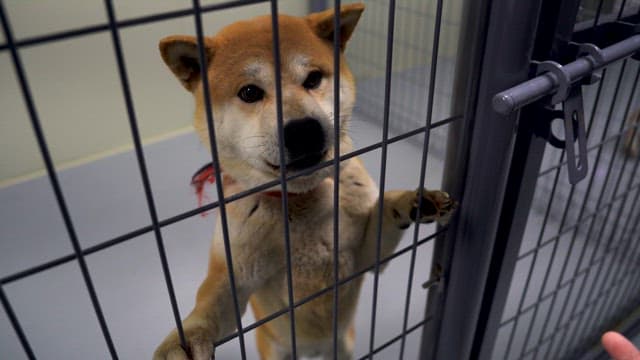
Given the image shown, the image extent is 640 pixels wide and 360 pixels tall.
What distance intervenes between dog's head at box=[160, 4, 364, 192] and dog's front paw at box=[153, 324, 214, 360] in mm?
207

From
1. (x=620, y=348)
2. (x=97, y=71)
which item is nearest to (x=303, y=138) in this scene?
(x=620, y=348)

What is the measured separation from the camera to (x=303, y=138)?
517 millimetres

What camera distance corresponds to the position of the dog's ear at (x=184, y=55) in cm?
52

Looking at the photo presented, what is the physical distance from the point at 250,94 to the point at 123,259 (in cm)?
98

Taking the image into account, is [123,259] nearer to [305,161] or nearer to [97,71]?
[97,71]

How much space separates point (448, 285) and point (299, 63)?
37 cm

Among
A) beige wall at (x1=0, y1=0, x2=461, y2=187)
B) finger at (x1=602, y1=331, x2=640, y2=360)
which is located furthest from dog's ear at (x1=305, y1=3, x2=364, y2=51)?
beige wall at (x1=0, y1=0, x2=461, y2=187)

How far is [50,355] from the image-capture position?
3.66 feet

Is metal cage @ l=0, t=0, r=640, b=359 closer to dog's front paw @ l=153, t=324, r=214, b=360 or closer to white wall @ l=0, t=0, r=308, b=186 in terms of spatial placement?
dog's front paw @ l=153, t=324, r=214, b=360

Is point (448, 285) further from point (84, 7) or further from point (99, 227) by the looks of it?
point (84, 7)

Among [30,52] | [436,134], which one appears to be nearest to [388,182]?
[436,134]

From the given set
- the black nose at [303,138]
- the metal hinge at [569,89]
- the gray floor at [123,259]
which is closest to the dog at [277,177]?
the black nose at [303,138]

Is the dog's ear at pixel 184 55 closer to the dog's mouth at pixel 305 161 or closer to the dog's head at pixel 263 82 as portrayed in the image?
the dog's head at pixel 263 82

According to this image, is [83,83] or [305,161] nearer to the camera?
[305,161]
